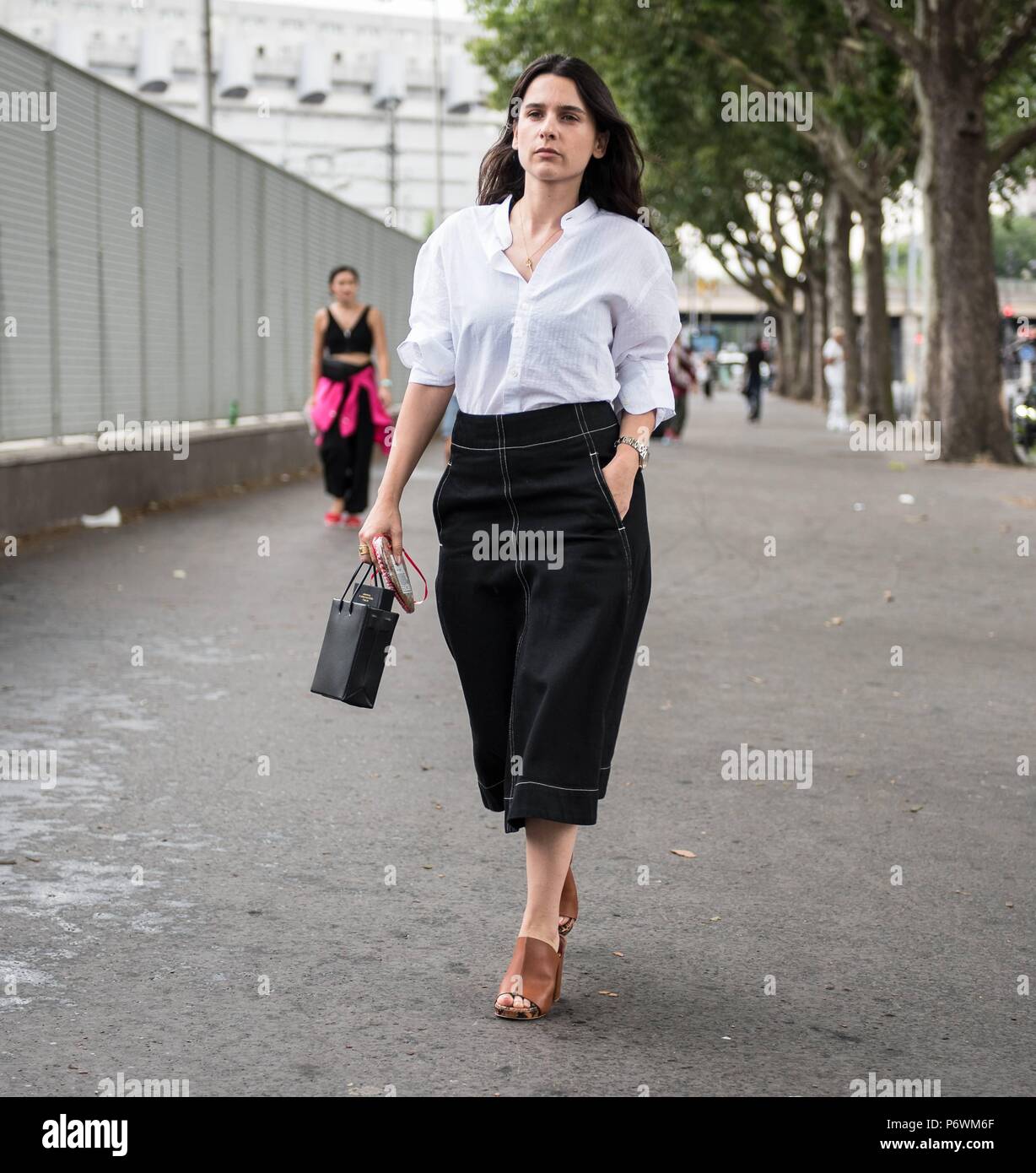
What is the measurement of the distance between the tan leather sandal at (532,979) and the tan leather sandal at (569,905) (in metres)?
0.23

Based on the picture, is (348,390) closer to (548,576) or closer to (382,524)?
(382,524)

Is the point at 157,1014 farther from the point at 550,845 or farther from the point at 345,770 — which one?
the point at 345,770

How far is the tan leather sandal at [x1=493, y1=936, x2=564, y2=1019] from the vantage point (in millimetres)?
4008

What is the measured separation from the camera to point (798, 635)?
977 cm

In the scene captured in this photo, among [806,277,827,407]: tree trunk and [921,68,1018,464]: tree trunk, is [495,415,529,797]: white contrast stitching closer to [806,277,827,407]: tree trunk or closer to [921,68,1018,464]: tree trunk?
[921,68,1018,464]: tree trunk

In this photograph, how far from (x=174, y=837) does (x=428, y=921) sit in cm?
110

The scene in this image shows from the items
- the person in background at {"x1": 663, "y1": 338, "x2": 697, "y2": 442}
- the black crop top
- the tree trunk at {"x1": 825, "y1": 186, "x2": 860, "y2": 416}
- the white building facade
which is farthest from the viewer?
the white building facade

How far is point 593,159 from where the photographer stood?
4.25 m

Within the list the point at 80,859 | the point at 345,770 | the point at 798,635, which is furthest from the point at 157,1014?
the point at 798,635

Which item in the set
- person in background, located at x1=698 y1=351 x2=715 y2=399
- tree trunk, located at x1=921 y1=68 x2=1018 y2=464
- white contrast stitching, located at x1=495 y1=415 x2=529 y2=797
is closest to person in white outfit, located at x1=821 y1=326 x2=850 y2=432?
tree trunk, located at x1=921 y1=68 x2=1018 y2=464

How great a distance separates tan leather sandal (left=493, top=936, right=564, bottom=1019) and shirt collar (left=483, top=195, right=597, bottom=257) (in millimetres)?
1548

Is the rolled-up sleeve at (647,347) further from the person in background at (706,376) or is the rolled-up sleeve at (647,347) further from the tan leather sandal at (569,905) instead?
the person in background at (706,376)

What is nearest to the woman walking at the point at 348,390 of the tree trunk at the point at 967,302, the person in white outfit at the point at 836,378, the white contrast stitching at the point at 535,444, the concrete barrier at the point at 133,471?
the concrete barrier at the point at 133,471
